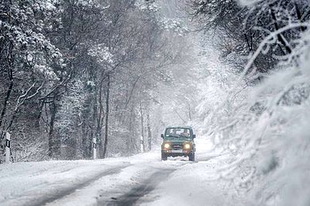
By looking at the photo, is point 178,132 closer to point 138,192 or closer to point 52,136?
point 52,136

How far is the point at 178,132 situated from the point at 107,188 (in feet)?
42.1

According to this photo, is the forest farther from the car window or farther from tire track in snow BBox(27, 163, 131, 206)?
tire track in snow BBox(27, 163, 131, 206)

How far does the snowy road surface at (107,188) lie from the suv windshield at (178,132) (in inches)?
344

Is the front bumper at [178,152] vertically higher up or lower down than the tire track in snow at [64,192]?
higher up

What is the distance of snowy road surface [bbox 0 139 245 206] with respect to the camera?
8.69m

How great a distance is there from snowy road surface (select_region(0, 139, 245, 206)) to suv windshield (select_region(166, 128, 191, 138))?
28.6 ft

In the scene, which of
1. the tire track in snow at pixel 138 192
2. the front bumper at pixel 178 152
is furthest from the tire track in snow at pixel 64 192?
the front bumper at pixel 178 152

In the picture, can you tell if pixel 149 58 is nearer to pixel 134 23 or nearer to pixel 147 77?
pixel 147 77

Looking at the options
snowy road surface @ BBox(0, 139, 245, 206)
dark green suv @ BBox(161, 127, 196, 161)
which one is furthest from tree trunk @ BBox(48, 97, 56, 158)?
snowy road surface @ BBox(0, 139, 245, 206)

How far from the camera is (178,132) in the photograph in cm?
2292

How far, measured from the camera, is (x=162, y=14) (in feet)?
129

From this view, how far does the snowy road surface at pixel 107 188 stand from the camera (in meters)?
8.69

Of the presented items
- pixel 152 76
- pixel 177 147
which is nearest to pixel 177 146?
pixel 177 147

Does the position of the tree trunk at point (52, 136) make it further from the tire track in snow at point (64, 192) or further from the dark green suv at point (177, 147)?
the tire track in snow at point (64, 192)
